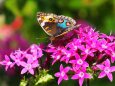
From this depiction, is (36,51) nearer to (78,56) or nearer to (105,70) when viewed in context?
(78,56)

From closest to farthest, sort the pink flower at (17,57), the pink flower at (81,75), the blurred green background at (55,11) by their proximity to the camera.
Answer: the pink flower at (81,75), the pink flower at (17,57), the blurred green background at (55,11)

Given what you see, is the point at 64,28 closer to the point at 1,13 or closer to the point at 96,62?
the point at 96,62

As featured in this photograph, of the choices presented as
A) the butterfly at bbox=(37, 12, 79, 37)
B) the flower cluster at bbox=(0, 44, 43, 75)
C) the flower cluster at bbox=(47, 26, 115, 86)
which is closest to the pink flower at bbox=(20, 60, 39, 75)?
the flower cluster at bbox=(0, 44, 43, 75)

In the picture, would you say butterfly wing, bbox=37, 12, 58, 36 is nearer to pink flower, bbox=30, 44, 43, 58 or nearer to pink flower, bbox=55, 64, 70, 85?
pink flower, bbox=30, 44, 43, 58

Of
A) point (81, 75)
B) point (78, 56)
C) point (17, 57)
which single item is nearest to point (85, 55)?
point (78, 56)

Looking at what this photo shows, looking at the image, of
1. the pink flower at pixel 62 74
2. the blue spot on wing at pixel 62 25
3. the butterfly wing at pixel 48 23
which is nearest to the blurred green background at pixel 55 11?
the butterfly wing at pixel 48 23

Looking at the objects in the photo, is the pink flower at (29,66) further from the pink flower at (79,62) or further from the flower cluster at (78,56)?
the pink flower at (79,62)

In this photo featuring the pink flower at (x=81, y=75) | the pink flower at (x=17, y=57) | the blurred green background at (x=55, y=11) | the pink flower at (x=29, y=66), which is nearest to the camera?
the pink flower at (x=81, y=75)
